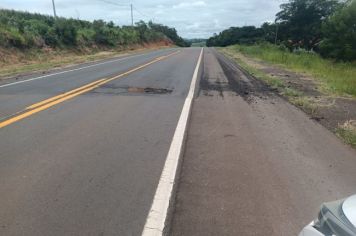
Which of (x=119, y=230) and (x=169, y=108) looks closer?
(x=119, y=230)

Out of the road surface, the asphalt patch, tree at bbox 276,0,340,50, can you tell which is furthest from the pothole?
tree at bbox 276,0,340,50

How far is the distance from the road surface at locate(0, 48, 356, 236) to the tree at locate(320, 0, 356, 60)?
2787 cm

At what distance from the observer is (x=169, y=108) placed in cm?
916

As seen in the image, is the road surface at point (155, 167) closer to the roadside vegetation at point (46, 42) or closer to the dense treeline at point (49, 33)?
the roadside vegetation at point (46, 42)

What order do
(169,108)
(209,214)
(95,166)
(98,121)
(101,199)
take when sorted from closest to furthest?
(209,214), (101,199), (95,166), (98,121), (169,108)

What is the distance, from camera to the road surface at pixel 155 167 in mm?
3719

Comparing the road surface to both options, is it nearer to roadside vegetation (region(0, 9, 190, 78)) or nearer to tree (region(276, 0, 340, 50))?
roadside vegetation (region(0, 9, 190, 78))

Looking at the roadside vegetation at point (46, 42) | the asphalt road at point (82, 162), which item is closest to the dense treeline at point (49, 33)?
the roadside vegetation at point (46, 42)

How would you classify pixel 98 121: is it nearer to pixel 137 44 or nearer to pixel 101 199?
pixel 101 199

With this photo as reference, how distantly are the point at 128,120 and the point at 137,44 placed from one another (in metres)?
64.3

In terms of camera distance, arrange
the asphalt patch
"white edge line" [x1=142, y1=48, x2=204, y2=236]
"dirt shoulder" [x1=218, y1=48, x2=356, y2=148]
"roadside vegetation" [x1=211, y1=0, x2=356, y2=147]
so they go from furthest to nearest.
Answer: the asphalt patch < "roadside vegetation" [x1=211, y1=0, x2=356, y2=147] < "dirt shoulder" [x1=218, y1=48, x2=356, y2=148] < "white edge line" [x1=142, y1=48, x2=204, y2=236]

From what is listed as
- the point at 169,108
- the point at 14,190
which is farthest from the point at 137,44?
the point at 14,190

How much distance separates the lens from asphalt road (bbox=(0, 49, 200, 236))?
3688mm

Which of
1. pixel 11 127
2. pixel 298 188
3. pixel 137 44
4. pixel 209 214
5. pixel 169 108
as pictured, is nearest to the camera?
pixel 209 214
